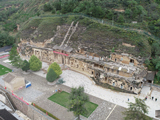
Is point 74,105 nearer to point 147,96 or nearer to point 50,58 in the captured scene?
point 147,96

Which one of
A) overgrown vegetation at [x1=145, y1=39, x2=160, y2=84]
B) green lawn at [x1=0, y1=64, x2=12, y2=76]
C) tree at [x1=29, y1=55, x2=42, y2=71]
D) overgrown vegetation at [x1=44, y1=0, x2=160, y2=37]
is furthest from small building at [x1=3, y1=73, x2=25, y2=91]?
overgrown vegetation at [x1=44, y1=0, x2=160, y2=37]

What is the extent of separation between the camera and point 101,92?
31.3m

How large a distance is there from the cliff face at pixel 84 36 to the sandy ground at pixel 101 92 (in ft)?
24.5

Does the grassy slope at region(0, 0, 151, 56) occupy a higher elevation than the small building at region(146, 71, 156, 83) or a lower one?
higher

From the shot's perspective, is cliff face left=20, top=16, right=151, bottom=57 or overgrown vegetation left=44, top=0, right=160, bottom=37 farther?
overgrown vegetation left=44, top=0, right=160, bottom=37

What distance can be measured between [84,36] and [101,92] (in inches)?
681

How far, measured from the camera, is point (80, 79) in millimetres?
36125

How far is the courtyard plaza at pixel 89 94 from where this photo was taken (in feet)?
84.3

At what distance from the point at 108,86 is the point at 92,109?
26.4 feet

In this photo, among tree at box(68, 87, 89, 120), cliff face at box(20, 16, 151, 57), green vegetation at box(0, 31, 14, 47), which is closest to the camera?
tree at box(68, 87, 89, 120)

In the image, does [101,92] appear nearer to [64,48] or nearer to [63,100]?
[63,100]

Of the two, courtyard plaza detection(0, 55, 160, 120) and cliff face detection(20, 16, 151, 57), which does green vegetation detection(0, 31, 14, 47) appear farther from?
courtyard plaza detection(0, 55, 160, 120)

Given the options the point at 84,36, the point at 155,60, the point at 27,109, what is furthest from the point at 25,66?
the point at 155,60

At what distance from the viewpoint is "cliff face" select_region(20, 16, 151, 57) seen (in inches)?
1383
